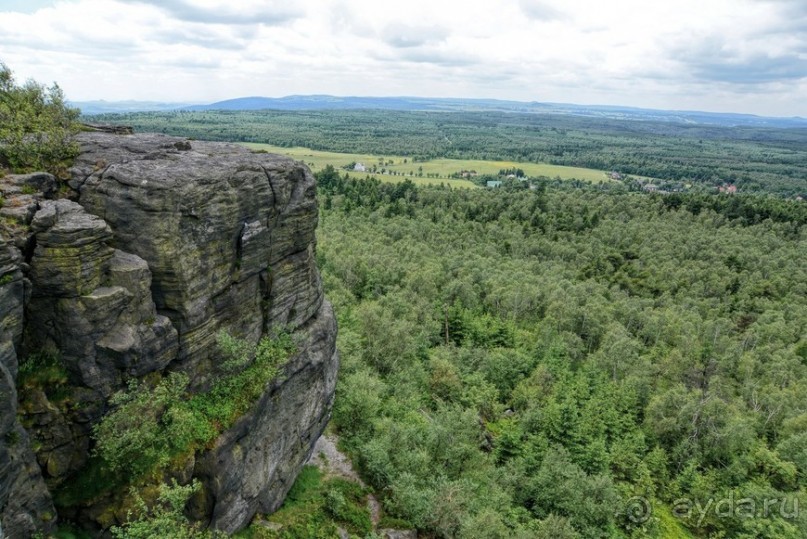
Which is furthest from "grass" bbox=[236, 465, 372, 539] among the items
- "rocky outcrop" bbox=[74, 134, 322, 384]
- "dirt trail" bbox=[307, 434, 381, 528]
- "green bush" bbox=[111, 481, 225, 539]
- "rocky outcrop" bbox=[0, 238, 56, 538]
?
"rocky outcrop" bbox=[0, 238, 56, 538]

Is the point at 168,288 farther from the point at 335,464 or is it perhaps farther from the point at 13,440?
the point at 335,464

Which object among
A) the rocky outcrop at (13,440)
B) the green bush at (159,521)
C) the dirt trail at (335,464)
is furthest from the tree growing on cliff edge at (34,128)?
the dirt trail at (335,464)

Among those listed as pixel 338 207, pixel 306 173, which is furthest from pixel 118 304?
pixel 338 207

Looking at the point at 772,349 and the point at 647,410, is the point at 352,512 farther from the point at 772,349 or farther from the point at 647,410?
the point at 772,349

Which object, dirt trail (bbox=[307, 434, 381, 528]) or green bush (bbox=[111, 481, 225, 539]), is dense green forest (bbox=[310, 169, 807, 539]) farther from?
green bush (bbox=[111, 481, 225, 539])

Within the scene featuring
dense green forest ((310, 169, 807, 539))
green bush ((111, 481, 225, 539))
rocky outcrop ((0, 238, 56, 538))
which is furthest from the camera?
dense green forest ((310, 169, 807, 539))
